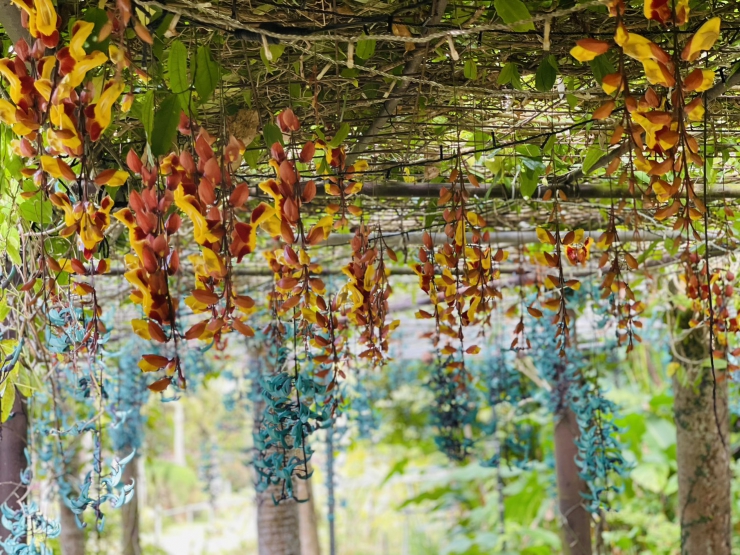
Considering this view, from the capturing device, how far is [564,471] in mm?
4312

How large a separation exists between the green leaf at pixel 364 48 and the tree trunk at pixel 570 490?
136 inches

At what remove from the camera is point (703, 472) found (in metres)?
3.59

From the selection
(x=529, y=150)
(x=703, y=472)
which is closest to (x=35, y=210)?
(x=529, y=150)

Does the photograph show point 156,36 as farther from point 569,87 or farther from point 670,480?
point 670,480

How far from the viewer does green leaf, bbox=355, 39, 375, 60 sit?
4.02ft

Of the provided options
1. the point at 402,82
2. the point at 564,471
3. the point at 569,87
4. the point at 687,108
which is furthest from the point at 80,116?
the point at 564,471

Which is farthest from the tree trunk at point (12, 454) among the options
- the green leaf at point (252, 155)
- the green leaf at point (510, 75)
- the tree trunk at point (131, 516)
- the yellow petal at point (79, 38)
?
the tree trunk at point (131, 516)

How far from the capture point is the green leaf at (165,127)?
105cm

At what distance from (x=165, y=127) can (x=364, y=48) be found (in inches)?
14.6

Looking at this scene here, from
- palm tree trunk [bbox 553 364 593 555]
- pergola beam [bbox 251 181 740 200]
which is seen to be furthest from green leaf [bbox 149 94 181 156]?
palm tree trunk [bbox 553 364 593 555]

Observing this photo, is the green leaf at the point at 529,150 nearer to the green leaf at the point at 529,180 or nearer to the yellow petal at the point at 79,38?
the green leaf at the point at 529,180

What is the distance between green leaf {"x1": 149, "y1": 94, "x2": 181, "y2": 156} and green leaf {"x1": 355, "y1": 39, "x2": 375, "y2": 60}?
32cm

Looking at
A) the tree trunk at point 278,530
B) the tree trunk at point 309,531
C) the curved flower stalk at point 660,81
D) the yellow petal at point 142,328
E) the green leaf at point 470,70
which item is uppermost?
the green leaf at point 470,70

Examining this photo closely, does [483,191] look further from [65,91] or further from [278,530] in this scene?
[278,530]
